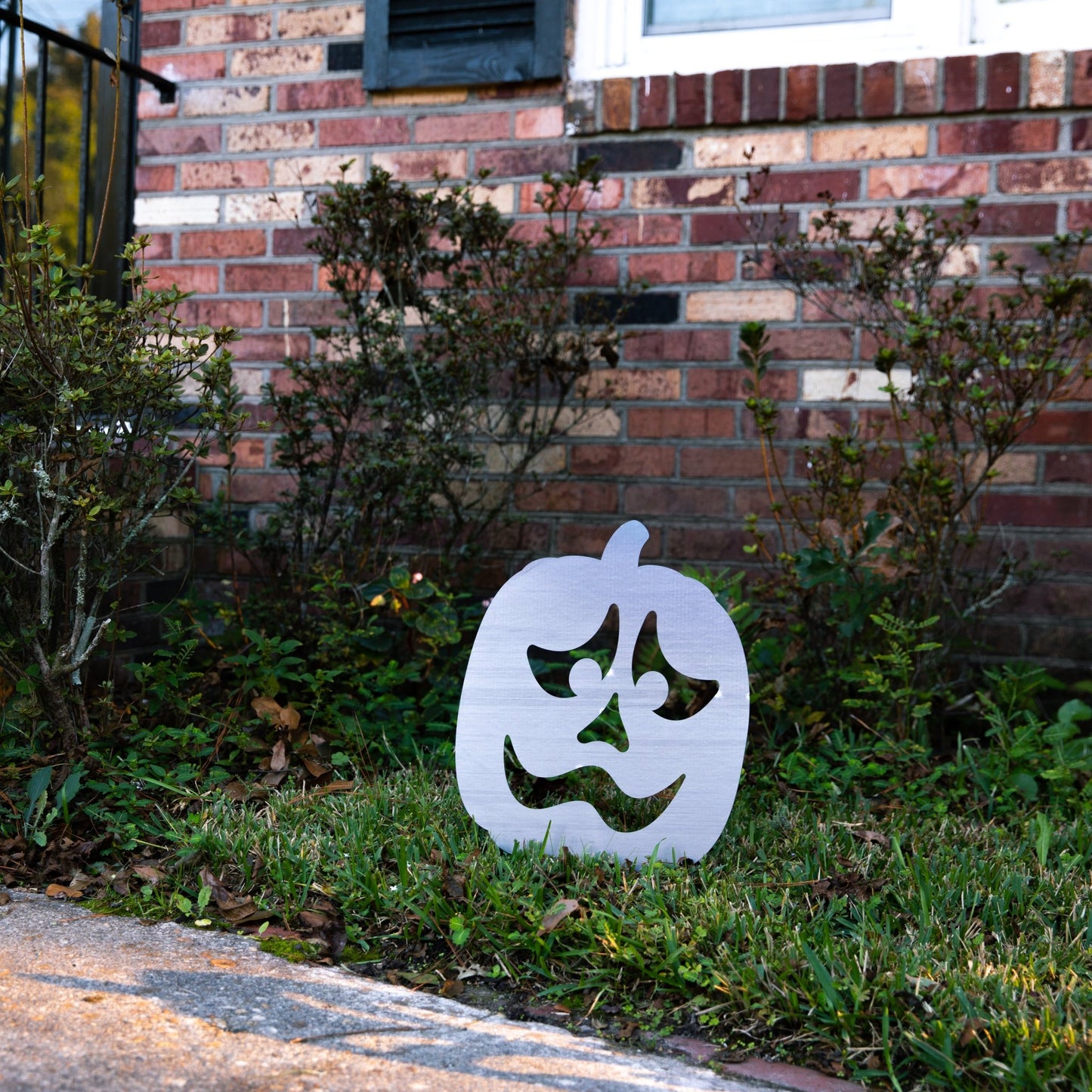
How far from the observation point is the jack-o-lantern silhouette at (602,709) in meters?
2.08

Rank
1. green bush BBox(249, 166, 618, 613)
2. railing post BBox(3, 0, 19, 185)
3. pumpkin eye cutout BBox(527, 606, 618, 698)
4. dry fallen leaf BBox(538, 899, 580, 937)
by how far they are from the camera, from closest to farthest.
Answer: dry fallen leaf BBox(538, 899, 580, 937)
pumpkin eye cutout BBox(527, 606, 618, 698)
green bush BBox(249, 166, 618, 613)
railing post BBox(3, 0, 19, 185)

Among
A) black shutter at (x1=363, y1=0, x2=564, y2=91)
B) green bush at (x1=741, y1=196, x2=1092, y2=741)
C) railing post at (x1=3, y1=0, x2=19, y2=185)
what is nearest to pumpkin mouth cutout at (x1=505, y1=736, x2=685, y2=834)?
green bush at (x1=741, y1=196, x2=1092, y2=741)

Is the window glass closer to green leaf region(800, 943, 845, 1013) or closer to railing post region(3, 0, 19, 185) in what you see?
railing post region(3, 0, 19, 185)

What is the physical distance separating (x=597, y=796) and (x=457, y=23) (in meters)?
2.45

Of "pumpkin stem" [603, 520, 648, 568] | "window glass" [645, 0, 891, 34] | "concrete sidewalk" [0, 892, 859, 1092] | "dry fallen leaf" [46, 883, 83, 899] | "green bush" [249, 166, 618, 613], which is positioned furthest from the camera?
"window glass" [645, 0, 891, 34]

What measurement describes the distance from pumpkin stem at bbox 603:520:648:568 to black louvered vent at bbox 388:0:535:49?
1984 mm

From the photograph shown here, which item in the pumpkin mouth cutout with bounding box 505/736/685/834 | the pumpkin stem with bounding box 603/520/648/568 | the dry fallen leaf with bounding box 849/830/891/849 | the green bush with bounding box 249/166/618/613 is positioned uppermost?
the green bush with bounding box 249/166/618/613

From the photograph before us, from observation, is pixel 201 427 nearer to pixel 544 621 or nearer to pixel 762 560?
pixel 544 621

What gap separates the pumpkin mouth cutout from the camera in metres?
2.28

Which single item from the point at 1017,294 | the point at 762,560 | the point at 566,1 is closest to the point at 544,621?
the point at 762,560

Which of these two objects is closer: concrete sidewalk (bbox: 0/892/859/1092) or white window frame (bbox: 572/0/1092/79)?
concrete sidewalk (bbox: 0/892/859/1092)

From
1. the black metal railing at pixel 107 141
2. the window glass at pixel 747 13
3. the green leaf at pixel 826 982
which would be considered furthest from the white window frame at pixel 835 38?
the green leaf at pixel 826 982

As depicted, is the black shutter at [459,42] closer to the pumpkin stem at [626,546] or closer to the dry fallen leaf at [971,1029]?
the pumpkin stem at [626,546]

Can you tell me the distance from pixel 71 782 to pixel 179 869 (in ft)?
1.20
